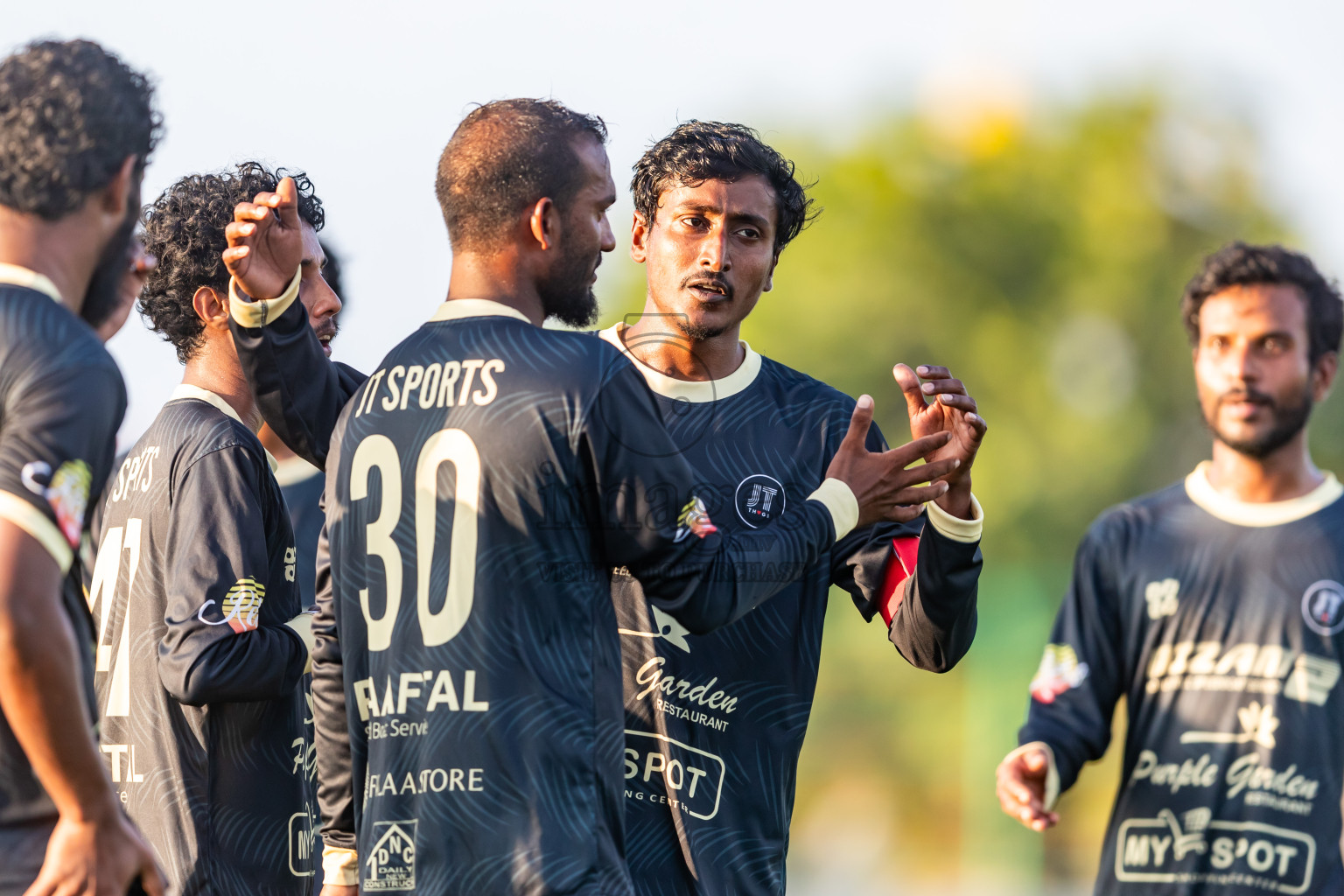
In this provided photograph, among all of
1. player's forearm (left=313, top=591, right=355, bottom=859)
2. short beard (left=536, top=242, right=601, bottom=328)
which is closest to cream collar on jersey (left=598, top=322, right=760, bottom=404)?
short beard (left=536, top=242, right=601, bottom=328)

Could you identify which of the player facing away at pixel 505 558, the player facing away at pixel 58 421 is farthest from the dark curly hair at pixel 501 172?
the player facing away at pixel 58 421

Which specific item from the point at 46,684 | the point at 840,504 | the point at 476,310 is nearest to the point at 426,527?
the point at 476,310

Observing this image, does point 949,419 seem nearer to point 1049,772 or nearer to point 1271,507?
point 1049,772

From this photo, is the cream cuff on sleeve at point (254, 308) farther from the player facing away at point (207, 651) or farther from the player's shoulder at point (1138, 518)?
the player's shoulder at point (1138, 518)

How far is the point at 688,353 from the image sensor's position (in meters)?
4.87

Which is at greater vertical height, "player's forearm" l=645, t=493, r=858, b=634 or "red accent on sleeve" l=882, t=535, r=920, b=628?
"red accent on sleeve" l=882, t=535, r=920, b=628

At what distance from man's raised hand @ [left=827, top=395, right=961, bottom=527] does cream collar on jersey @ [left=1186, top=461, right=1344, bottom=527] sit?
1.87m

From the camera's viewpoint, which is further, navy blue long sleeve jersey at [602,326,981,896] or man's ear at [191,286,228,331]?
man's ear at [191,286,228,331]

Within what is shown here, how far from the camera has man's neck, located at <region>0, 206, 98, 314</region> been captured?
3031mm

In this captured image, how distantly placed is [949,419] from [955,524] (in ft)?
0.98

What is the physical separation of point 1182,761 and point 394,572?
2.97 m

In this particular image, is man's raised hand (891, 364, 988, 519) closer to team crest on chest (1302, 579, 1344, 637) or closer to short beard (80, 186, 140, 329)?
team crest on chest (1302, 579, 1344, 637)

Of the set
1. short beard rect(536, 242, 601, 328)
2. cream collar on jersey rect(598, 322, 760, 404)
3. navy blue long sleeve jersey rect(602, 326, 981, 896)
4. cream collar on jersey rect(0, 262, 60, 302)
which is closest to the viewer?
cream collar on jersey rect(0, 262, 60, 302)

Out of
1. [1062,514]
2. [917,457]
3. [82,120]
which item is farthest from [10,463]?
[1062,514]
